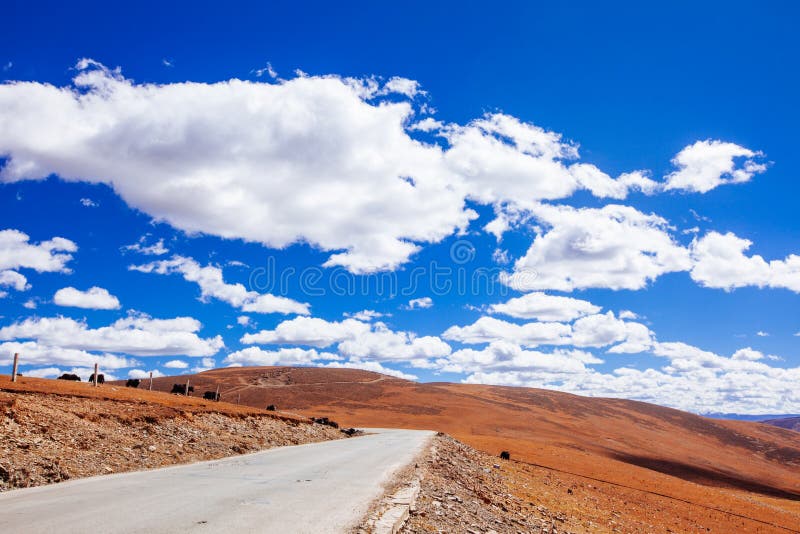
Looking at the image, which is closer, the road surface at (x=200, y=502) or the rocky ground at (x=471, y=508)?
the road surface at (x=200, y=502)

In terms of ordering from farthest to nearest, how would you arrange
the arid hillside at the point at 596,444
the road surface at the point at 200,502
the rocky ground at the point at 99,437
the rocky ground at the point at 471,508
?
the arid hillside at the point at 596,444
the rocky ground at the point at 99,437
the rocky ground at the point at 471,508
the road surface at the point at 200,502

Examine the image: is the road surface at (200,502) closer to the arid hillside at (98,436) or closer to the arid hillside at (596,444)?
the arid hillside at (98,436)

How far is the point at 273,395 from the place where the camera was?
109 metres

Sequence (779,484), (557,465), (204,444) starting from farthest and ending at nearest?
(779,484) → (557,465) → (204,444)

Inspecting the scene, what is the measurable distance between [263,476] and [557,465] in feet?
98.1

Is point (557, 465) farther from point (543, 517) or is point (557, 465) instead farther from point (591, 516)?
point (543, 517)

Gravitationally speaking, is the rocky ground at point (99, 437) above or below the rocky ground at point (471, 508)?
above

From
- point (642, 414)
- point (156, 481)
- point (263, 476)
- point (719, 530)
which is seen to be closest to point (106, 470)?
point (156, 481)

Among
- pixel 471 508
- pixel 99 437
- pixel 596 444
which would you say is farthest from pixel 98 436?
pixel 596 444

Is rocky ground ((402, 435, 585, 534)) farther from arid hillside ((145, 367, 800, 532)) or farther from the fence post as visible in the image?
the fence post

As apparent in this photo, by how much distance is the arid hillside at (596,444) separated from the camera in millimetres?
29109

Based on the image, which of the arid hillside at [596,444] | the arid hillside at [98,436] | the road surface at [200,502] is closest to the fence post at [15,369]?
→ the arid hillside at [98,436]

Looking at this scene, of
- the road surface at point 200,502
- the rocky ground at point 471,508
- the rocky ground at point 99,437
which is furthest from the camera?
the rocky ground at point 99,437

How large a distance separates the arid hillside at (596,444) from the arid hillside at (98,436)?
15.4 meters
